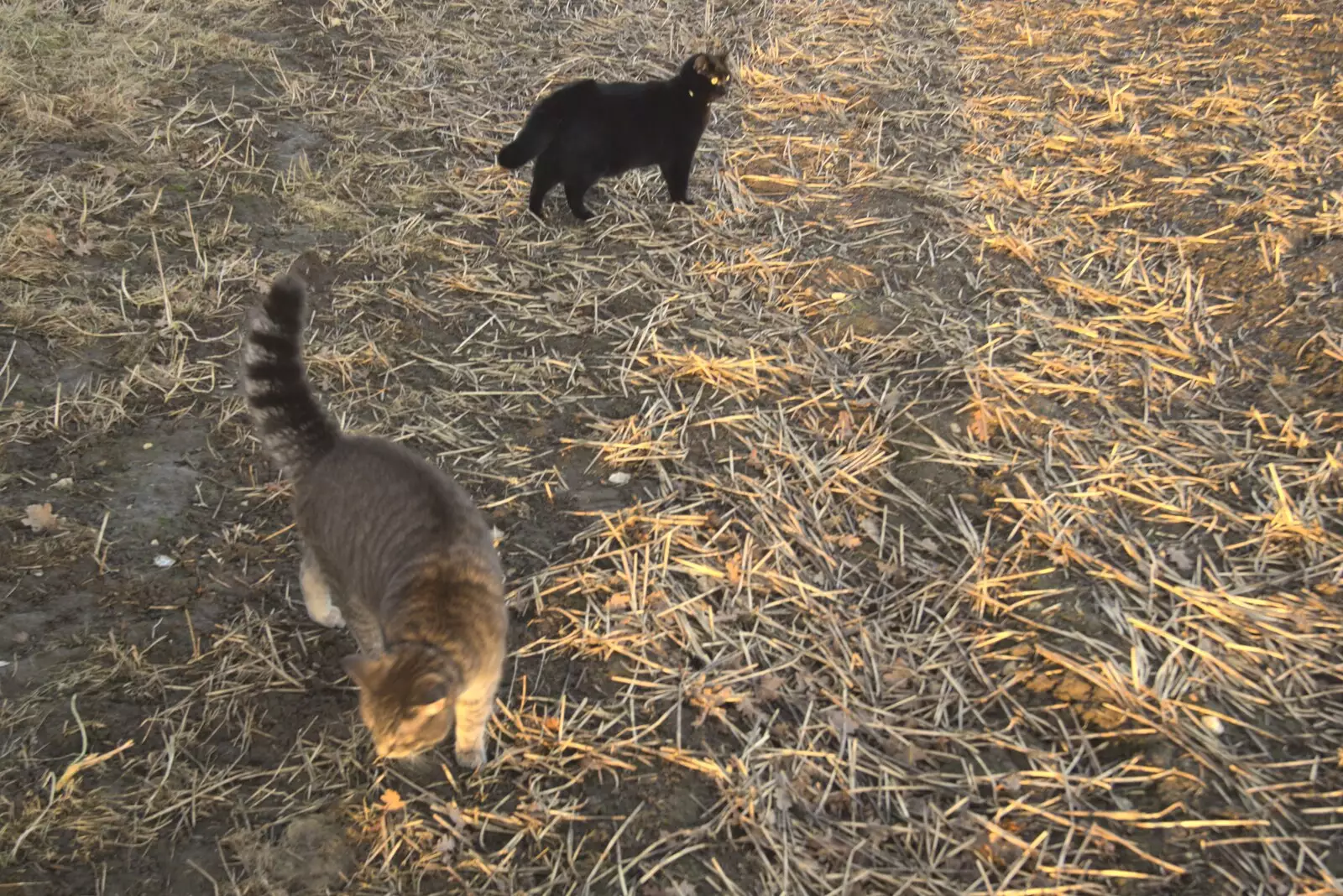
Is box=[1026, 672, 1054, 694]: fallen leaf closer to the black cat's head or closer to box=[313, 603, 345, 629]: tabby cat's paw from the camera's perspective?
box=[313, 603, 345, 629]: tabby cat's paw

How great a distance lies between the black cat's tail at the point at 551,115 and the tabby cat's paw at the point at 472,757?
3022 mm

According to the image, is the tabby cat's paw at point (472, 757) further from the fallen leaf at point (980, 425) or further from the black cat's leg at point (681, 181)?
the black cat's leg at point (681, 181)

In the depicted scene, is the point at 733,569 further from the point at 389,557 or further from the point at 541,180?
the point at 541,180

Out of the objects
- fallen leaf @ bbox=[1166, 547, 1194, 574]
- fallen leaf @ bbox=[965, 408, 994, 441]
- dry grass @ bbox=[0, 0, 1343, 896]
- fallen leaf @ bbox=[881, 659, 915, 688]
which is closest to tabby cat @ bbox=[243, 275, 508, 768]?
dry grass @ bbox=[0, 0, 1343, 896]

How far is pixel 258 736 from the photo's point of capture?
2416mm

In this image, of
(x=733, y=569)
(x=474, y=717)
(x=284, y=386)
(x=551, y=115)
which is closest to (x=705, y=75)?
(x=551, y=115)

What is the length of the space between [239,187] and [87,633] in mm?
2743

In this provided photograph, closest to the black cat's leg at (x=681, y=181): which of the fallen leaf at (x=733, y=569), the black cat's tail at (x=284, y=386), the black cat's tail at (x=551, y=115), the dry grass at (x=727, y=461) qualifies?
the dry grass at (x=727, y=461)

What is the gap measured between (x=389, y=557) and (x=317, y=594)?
1.60 ft

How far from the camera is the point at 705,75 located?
14.7ft

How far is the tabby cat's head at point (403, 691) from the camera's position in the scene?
197 centimetres

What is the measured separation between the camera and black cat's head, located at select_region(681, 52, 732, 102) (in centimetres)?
445

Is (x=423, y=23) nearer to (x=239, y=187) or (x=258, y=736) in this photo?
(x=239, y=187)

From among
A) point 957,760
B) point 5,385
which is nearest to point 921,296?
point 957,760
